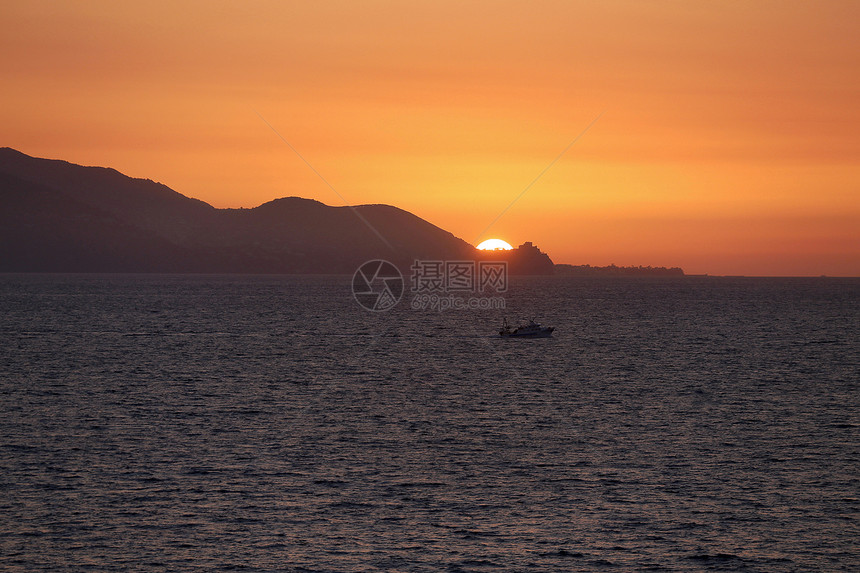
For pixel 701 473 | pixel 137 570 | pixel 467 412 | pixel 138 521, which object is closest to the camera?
pixel 137 570

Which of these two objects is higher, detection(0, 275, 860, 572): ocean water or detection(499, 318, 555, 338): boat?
detection(499, 318, 555, 338): boat

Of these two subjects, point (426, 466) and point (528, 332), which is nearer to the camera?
→ point (426, 466)

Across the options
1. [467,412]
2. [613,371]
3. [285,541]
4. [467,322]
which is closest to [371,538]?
[285,541]

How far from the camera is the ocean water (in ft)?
109

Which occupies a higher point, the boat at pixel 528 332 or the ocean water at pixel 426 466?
the boat at pixel 528 332

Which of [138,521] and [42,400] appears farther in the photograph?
[42,400]

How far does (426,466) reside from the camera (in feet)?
151

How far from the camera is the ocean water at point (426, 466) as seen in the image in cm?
3325

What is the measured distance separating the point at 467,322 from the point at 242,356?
290 ft

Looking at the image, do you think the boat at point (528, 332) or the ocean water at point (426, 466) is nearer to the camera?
the ocean water at point (426, 466)

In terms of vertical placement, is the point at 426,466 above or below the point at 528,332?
below

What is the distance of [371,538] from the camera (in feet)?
113

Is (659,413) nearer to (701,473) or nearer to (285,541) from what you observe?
(701,473)

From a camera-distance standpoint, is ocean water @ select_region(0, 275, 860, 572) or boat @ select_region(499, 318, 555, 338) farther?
boat @ select_region(499, 318, 555, 338)
